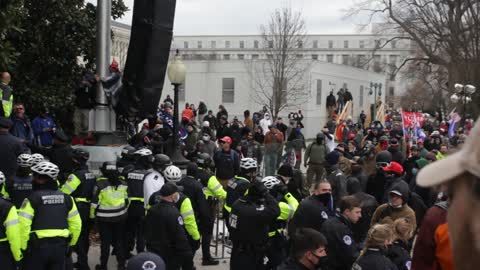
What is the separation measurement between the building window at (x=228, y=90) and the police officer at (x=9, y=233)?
34312 mm

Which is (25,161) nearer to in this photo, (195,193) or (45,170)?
(45,170)

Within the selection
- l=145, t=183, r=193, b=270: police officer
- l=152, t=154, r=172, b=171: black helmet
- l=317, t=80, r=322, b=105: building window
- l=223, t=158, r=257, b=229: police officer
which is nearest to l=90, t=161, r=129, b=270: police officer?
l=152, t=154, r=172, b=171: black helmet

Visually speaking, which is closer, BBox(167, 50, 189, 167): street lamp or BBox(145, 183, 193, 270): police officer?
BBox(145, 183, 193, 270): police officer

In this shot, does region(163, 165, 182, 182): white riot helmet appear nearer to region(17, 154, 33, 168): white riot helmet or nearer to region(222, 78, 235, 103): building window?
region(17, 154, 33, 168): white riot helmet

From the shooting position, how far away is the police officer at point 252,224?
7797mm

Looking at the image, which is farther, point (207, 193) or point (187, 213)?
point (207, 193)

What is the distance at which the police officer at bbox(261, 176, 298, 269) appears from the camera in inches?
325

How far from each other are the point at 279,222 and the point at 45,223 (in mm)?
2895

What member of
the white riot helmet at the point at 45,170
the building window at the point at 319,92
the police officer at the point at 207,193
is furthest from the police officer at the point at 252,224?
the building window at the point at 319,92

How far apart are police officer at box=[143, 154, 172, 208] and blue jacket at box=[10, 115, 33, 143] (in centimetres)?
519

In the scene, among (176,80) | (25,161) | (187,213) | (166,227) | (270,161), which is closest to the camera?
(166,227)

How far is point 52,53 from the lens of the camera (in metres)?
17.1

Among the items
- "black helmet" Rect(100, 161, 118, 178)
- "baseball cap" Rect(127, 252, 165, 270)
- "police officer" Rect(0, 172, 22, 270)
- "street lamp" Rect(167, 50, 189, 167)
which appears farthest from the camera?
"street lamp" Rect(167, 50, 189, 167)

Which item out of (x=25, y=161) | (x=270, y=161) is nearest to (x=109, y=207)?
(x=25, y=161)
